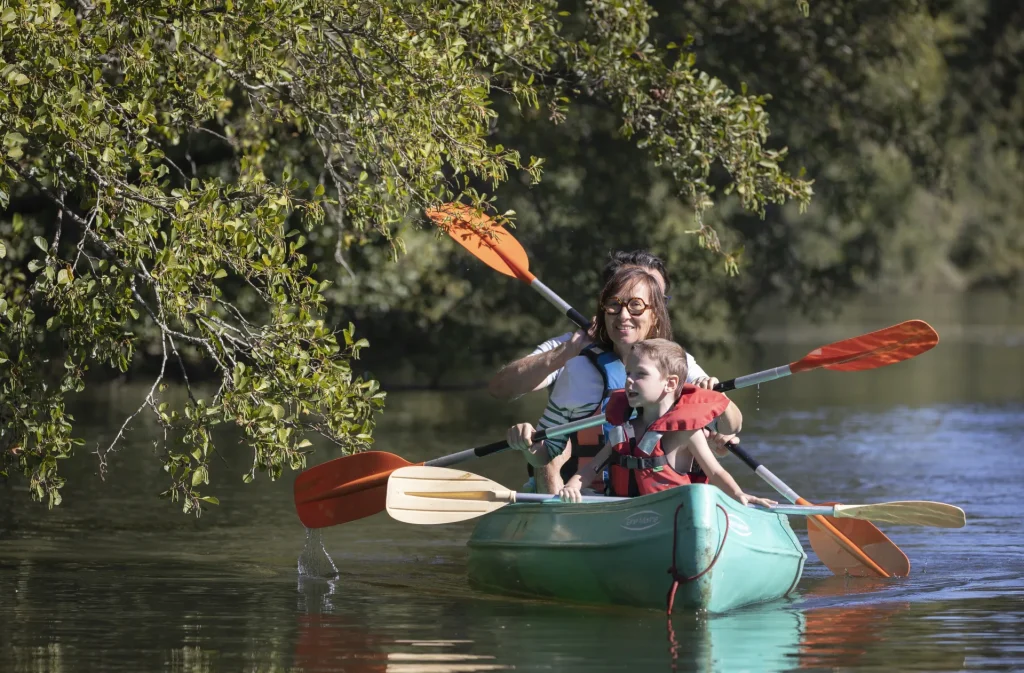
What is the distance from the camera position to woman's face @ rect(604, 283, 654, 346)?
7273 millimetres

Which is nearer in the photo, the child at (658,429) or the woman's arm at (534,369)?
the child at (658,429)

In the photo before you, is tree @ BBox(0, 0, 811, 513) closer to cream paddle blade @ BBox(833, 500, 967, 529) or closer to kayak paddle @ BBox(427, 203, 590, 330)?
kayak paddle @ BBox(427, 203, 590, 330)

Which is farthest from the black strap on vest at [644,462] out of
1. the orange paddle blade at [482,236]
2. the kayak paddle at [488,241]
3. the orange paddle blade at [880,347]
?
the orange paddle blade at [482,236]

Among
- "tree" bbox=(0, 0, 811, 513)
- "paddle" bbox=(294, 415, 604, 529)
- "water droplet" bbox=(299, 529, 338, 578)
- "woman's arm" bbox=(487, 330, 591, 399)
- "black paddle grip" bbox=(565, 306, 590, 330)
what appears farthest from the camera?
"water droplet" bbox=(299, 529, 338, 578)

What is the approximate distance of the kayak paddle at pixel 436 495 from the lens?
773 cm

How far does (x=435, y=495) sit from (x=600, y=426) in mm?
921

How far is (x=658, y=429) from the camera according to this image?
689 cm

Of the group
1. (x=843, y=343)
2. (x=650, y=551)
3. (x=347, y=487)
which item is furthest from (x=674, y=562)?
(x=347, y=487)

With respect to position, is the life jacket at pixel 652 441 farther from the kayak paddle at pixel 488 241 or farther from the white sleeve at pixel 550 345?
the kayak paddle at pixel 488 241

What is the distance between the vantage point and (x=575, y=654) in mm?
6199

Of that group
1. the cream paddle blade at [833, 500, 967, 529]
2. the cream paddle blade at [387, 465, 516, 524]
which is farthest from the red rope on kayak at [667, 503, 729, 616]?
the cream paddle blade at [387, 465, 516, 524]

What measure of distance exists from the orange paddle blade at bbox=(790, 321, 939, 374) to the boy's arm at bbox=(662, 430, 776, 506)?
1.08 meters

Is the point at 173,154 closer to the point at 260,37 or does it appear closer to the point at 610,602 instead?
the point at 260,37

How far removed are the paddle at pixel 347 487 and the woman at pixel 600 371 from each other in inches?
28.9
